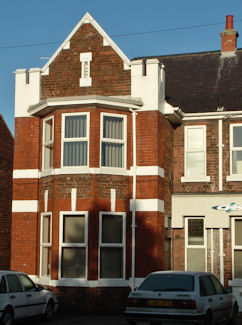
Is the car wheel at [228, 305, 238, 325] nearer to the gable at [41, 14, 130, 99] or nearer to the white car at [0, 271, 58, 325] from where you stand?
the white car at [0, 271, 58, 325]

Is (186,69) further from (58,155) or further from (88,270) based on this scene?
(88,270)

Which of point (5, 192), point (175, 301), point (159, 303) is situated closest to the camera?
point (175, 301)

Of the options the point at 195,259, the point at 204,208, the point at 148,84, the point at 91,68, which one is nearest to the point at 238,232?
the point at 204,208

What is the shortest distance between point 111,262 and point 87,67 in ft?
19.9

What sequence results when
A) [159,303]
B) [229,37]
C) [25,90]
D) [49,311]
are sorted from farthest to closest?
[229,37] → [25,90] → [49,311] → [159,303]

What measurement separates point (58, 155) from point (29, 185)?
156cm

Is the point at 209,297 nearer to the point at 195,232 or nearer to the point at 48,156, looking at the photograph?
the point at 195,232

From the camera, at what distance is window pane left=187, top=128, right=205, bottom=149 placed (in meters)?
19.6

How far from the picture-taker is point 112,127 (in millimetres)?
17828

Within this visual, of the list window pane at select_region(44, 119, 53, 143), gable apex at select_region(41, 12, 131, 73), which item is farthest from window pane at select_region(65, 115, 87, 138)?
gable apex at select_region(41, 12, 131, 73)

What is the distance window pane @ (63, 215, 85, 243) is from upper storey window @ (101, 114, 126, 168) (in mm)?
1778

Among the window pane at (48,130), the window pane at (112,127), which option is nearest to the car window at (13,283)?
the window pane at (112,127)

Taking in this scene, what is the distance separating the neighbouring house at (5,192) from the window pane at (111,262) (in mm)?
6568

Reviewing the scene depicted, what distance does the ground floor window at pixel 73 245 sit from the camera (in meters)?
17.0
